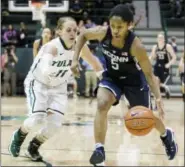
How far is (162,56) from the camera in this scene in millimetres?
12992

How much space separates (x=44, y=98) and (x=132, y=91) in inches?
43.6

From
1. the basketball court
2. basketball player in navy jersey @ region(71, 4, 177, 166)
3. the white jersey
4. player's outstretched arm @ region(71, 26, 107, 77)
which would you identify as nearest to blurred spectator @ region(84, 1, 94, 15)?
the basketball court

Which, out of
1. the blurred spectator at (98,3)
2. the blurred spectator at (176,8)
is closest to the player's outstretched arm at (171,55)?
the blurred spectator at (98,3)

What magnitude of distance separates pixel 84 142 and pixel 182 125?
10.1 feet

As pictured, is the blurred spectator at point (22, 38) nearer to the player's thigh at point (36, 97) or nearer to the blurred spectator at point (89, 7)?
the blurred spectator at point (89, 7)

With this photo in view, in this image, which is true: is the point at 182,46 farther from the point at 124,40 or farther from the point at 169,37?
the point at 124,40

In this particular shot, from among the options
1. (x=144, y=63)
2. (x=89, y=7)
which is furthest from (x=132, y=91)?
(x=89, y=7)

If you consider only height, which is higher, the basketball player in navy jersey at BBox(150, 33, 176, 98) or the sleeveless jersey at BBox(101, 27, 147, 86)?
the sleeveless jersey at BBox(101, 27, 147, 86)

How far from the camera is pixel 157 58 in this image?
1312 centimetres

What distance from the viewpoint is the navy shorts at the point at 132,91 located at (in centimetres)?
517

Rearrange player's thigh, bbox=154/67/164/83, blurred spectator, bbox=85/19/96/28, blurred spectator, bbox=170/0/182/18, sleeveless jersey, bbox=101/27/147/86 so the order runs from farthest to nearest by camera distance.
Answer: blurred spectator, bbox=170/0/182/18 < blurred spectator, bbox=85/19/96/28 < player's thigh, bbox=154/67/164/83 < sleeveless jersey, bbox=101/27/147/86

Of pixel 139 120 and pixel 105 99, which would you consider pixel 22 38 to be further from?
pixel 139 120

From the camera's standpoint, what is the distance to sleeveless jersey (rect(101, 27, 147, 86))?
4918 mm

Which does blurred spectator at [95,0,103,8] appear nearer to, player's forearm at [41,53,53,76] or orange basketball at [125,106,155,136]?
player's forearm at [41,53,53,76]
